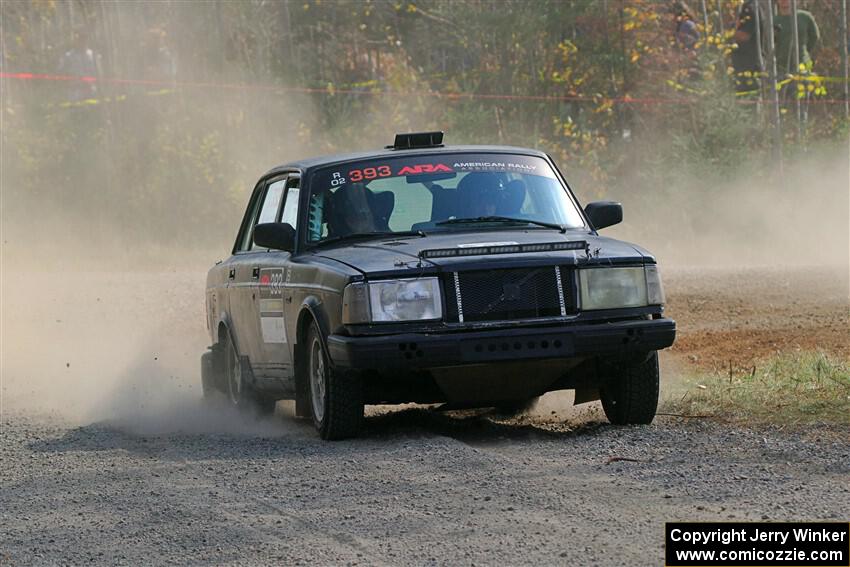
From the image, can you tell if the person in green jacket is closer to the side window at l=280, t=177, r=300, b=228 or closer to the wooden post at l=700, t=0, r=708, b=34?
the wooden post at l=700, t=0, r=708, b=34

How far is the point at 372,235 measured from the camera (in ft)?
28.9

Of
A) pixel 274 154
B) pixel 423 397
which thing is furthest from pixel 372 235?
pixel 274 154

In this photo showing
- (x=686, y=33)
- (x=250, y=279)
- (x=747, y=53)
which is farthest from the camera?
(x=747, y=53)

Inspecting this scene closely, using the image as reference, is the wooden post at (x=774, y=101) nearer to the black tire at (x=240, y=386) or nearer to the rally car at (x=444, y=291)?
the black tire at (x=240, y=386)

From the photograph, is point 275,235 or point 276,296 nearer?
point 275,235

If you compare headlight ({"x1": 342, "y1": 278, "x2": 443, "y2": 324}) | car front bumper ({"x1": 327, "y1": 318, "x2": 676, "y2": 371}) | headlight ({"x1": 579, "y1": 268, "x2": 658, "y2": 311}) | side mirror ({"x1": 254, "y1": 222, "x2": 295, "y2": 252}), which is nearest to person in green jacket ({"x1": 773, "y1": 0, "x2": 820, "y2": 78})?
side mirror ({"x1": 254, "y1": 222, "x2": 295, "y2": 252})

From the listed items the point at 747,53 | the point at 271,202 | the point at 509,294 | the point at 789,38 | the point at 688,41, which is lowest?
the point at 509,294

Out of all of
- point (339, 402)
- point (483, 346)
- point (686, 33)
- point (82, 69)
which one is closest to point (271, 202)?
point (339, 402)

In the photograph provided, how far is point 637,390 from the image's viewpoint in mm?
8328

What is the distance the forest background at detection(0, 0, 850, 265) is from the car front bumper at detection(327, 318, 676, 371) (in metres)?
18.1

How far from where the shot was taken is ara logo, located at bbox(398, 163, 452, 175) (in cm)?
912

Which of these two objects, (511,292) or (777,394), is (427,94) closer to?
(777,394)

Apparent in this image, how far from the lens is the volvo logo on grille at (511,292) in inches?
308

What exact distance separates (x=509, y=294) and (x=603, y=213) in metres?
1.53
